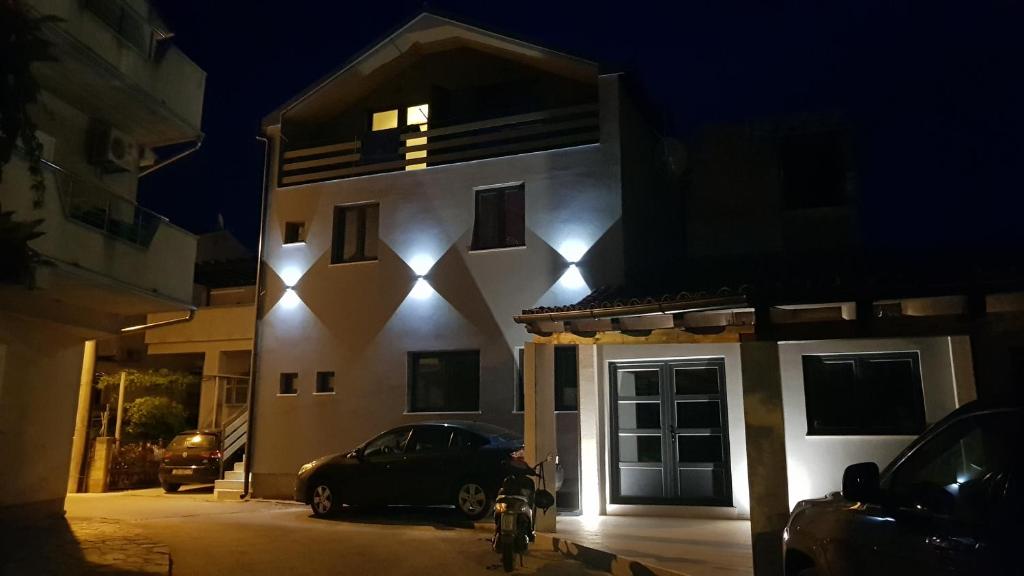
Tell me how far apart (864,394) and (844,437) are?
73 cm

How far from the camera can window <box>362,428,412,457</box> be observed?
42.1 ft

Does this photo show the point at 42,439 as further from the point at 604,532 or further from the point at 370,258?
the point at 604,532

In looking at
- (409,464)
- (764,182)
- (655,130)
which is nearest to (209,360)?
(409,464)

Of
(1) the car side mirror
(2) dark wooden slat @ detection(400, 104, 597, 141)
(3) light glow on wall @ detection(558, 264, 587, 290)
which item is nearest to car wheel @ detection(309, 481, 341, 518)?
(3) light glow on wall @ detection(558, 264, 587, 290)

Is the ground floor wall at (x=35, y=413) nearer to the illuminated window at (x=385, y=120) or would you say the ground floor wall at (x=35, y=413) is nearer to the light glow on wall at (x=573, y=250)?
the illuminated window at (x=385, y=120)

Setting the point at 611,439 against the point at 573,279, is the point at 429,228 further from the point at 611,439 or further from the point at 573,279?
the point at 611,439

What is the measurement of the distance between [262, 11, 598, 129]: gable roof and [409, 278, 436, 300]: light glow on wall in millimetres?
5036

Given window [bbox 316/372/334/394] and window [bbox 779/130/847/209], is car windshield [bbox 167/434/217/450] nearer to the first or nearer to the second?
window [bbox 316/372/334/394]

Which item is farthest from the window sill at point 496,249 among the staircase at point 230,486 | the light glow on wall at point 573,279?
the staircase at point 230,486

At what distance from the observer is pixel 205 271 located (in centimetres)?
2406

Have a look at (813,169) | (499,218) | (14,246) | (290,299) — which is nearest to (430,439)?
(499,218)

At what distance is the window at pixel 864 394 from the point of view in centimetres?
1109

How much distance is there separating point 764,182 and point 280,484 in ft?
37.6

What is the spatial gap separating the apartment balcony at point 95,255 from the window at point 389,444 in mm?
4090
